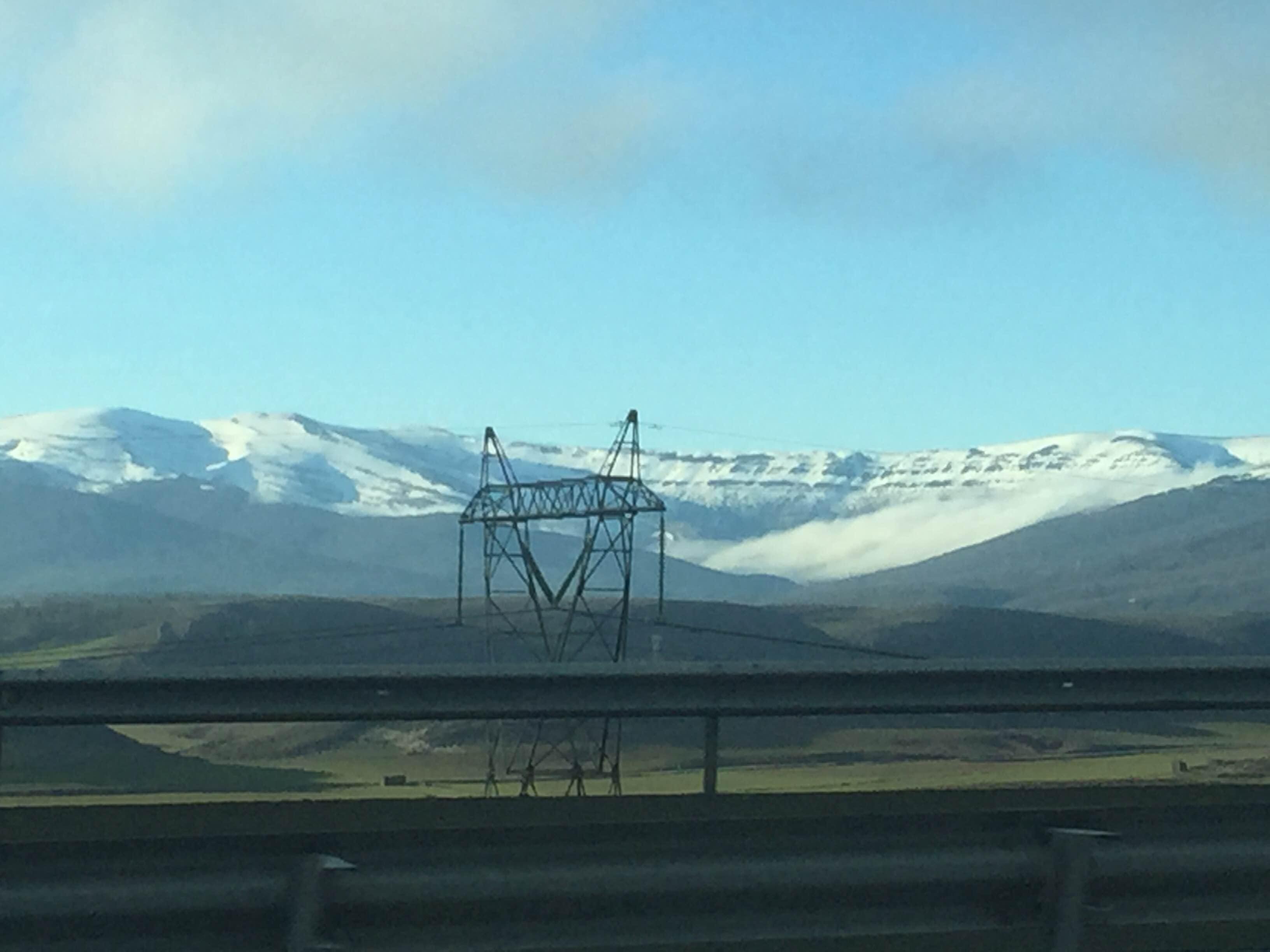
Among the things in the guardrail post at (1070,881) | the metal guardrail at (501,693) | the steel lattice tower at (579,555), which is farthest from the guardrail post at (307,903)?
the steel lattice tower at (579,555)

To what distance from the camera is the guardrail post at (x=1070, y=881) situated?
7898 millimetres

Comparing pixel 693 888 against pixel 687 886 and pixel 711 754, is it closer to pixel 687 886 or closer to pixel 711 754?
pixel 687 886

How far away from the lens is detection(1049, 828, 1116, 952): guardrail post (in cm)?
790

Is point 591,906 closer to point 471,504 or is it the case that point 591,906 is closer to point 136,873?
point 136,873

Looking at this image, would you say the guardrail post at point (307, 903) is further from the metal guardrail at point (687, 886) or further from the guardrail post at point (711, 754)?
the guardrail post at point (711, 754)

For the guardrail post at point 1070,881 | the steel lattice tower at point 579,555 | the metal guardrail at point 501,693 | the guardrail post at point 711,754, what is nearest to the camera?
the guardrail post at point 1070,881

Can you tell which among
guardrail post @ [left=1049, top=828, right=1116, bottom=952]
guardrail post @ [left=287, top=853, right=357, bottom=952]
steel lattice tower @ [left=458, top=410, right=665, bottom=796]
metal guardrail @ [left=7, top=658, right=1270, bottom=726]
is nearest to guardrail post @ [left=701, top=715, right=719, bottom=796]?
metal guardrail @ [left=7, top=658, right=1270, bottom=726]

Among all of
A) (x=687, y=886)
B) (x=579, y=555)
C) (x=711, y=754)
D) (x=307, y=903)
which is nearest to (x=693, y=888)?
(x=687, y=886)

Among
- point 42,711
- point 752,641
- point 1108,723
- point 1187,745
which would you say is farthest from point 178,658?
point 42,711

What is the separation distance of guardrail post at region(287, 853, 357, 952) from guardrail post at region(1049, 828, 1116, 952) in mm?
2806

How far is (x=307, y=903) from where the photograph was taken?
284 inches

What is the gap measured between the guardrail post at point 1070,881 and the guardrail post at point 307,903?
281 centimetres

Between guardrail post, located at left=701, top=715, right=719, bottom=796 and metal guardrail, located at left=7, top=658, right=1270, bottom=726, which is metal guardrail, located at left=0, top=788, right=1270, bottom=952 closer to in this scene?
metal guardrail, located at left=7, top=658, right=1270, bottom=726

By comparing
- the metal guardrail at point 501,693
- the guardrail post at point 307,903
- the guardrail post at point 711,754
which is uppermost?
the metal guardrail at point 501,693
